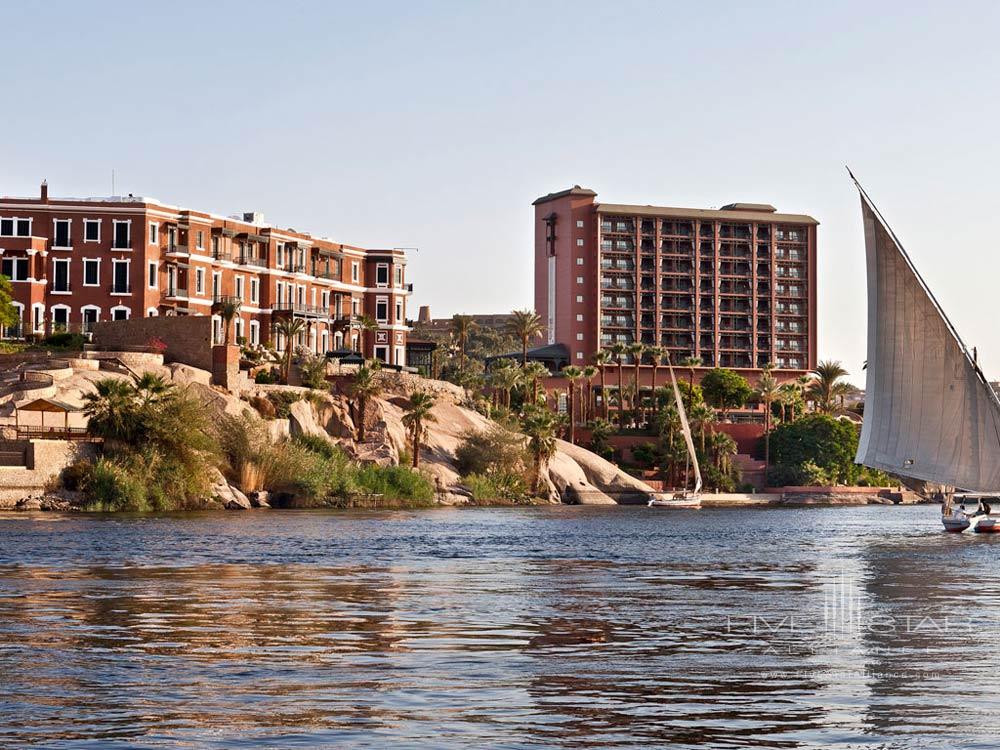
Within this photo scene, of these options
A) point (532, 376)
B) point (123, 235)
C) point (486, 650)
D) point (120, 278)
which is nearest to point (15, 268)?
point (120, 278)

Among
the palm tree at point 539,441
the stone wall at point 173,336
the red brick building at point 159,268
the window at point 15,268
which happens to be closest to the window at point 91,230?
the red brick building at point 159,268

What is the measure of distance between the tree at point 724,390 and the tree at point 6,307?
85.1 meters

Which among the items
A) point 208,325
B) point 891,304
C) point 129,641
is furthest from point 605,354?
point 129,641

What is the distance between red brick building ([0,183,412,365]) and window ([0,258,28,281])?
8 centimetres

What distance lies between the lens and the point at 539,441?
5157 inches

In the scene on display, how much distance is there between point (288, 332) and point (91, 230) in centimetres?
1726

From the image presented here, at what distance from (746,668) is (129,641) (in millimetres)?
9689

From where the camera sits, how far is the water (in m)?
17.3

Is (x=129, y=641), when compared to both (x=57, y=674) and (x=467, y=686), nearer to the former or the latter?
(x=57, y=674)

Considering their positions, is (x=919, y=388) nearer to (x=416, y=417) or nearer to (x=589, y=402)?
(x=416, y=417)

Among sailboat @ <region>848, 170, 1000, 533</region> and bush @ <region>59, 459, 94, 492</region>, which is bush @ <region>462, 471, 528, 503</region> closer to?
bush @ <region>59, 459, 94, 492</region>

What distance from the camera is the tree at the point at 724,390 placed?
176 m

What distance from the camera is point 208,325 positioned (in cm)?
10950

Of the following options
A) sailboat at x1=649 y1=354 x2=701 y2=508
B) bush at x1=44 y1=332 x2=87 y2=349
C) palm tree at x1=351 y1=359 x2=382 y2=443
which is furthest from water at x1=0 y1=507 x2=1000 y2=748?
sailboat at x1=649 y1=354 x2=701 y2=508
